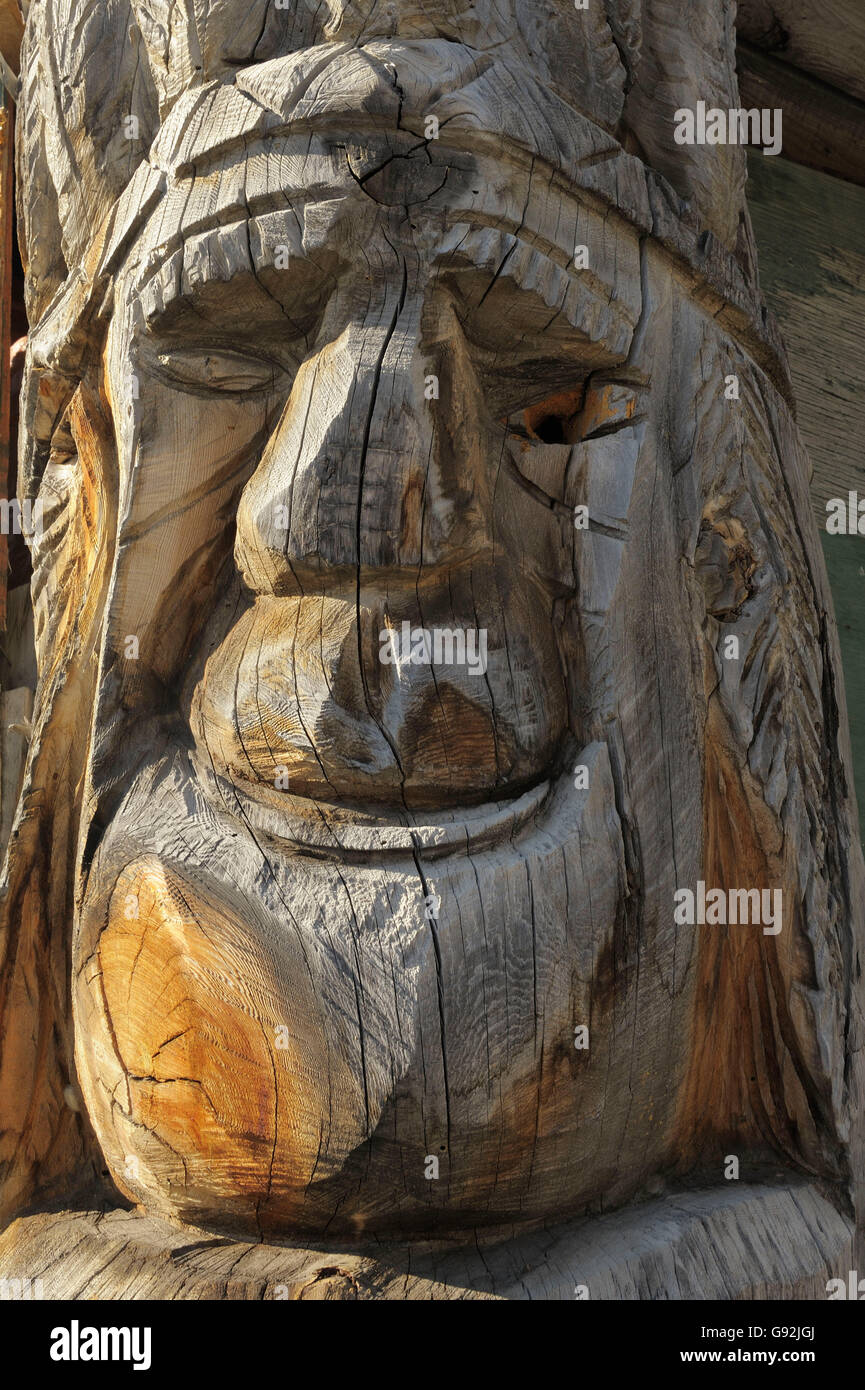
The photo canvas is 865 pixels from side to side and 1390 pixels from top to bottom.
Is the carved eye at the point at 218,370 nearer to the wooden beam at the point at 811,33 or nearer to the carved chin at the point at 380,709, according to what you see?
the carved chin at the point at 380,709

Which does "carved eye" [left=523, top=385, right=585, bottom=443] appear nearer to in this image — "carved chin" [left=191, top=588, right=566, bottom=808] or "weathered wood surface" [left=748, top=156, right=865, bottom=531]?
"carved chin" [left=191, top=588, right=566, bottom=808]

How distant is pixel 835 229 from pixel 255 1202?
2852 mm

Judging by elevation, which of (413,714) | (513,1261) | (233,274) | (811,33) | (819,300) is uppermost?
(811,33)

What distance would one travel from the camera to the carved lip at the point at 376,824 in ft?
5.87

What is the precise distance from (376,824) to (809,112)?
2607 millimetres

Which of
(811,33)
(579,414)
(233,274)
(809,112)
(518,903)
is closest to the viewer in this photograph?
(518,903)

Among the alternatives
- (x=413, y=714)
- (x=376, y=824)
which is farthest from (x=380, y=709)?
(x=376, y=824)

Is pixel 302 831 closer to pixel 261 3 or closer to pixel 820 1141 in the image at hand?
pixel 820 1141

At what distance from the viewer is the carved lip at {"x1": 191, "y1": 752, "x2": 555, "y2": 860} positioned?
179 centimetres

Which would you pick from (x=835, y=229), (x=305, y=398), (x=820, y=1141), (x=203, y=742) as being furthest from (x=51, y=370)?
(x=835, y=229)

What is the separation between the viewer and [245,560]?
1.92 metres

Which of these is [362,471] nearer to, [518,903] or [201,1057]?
[518,903]

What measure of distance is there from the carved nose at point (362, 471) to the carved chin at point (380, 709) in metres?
0.07

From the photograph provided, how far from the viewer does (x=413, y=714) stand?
1834 millimetres
